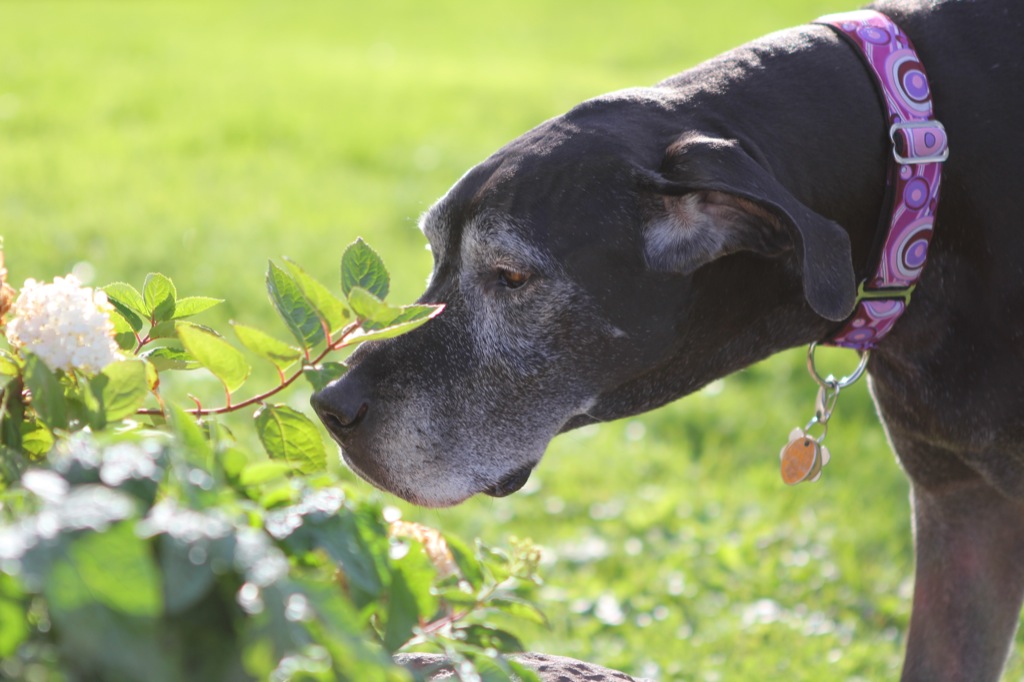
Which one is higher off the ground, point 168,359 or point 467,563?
point 168,359

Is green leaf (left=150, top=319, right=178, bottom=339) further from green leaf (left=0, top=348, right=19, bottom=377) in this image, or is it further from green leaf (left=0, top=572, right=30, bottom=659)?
green leaf (left=0, top=572, right=30, bottom=659)

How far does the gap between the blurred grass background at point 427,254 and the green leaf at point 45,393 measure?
108 inches

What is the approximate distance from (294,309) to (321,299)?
129 mm

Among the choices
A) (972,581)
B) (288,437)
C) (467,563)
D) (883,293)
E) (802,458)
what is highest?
(288,437)

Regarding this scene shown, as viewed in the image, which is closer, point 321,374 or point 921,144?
point 321,374

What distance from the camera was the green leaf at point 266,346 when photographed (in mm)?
1943

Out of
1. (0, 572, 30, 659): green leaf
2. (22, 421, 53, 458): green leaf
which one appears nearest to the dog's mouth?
(22, 421, 53, 458): green leaf

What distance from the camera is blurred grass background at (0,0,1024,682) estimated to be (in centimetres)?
459

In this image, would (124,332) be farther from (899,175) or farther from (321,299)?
(899,175)

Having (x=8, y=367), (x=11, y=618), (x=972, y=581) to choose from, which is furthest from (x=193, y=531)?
(x=972, y=581)

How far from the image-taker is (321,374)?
2041 mm

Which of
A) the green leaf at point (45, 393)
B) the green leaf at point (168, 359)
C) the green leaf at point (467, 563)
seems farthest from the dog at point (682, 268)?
the green leaf at point (45, 393)

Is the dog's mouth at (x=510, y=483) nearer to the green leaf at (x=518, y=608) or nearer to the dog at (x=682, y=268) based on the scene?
the dog at (x=682, y=268)

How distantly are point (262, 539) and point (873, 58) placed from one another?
2.42 m
